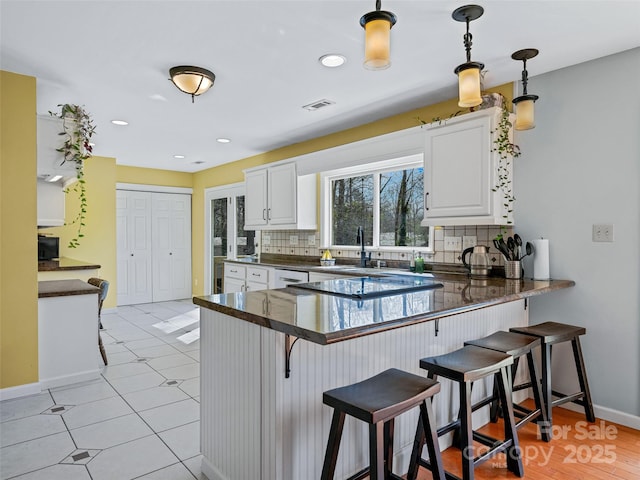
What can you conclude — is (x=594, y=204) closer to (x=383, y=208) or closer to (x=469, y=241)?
(x=469, y=241)

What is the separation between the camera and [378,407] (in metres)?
1.36

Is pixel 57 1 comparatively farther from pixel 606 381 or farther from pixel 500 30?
pixel 606 381

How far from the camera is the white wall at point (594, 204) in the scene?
254 centimetres

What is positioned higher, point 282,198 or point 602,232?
point 282,198

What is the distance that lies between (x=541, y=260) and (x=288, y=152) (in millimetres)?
3371

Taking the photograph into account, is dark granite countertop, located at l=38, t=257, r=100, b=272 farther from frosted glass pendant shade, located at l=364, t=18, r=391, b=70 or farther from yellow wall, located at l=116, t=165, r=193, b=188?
frosted glass pendant shade, located at l=364, t=18, r=391, b=70

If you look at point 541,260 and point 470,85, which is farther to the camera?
point 541,260

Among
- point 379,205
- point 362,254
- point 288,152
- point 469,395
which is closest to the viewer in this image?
point 469,395

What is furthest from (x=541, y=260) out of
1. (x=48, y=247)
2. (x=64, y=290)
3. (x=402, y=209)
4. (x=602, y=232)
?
(x=48, y=247)

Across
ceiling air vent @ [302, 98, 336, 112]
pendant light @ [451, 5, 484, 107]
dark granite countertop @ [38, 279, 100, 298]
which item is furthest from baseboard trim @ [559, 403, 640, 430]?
dark granite countertop @ [38, 279, 100, 298]

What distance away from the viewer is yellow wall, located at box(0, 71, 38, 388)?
9.59 feet

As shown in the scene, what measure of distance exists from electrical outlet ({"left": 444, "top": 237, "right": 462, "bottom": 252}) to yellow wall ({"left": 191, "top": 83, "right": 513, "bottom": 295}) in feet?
3.57

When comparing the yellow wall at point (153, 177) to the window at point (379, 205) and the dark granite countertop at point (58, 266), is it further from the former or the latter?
the window at point (379, 205)

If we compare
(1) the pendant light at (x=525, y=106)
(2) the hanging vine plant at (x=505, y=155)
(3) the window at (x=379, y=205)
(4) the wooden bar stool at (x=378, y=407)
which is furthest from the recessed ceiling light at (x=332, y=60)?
(4) the wooden bar stool at (x=378, y=407)
